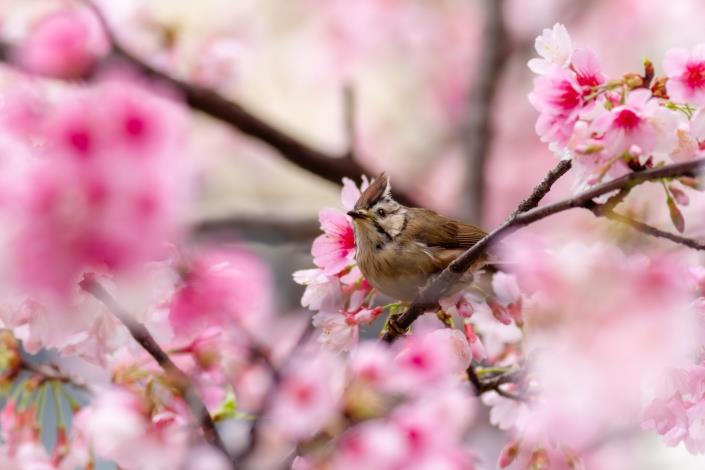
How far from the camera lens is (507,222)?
0.59m

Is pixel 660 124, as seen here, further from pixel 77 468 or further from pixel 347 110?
pixel 347 110

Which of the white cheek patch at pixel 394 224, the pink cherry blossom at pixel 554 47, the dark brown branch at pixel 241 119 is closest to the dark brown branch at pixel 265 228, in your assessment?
the dark brown branch at pixel 241 119

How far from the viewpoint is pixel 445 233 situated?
0.96 metres

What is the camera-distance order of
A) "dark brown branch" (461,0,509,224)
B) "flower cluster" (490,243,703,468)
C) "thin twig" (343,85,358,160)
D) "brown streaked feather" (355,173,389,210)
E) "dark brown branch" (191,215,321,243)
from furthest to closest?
"dark brown branch" (461,0,509,224) → "dark brown branch" (191,215,321,243) → "thin twig" (343,85,358,160) → "brown streaked feather" (355,173,389,210) → "flower cluster" (490,243,703,468)

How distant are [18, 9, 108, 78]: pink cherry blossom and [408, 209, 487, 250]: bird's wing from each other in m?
0.58

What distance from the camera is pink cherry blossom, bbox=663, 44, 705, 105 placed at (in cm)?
65

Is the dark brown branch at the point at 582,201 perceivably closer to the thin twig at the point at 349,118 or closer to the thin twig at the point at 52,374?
the thin twig at the point at 52,374

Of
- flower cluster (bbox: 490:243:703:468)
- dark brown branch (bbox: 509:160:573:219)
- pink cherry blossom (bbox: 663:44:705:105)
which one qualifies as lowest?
flower cluster (bbox: 490:243:703:468)

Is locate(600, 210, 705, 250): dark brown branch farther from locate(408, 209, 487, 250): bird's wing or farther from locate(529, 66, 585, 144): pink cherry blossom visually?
locate(408, 209, 487, 250): bird's wing

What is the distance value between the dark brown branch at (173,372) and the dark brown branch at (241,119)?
0.71 meters

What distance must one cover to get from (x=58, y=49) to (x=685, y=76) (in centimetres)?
114

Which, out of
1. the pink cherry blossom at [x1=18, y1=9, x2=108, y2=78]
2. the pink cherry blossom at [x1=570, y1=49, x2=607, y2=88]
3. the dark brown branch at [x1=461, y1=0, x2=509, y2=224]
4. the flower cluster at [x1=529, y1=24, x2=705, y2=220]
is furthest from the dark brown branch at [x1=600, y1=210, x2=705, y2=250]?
the dark brown branch at [x1=461, y1=0, x2=509, y2=224]

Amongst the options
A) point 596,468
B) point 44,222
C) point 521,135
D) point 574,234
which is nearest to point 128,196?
point 44,222

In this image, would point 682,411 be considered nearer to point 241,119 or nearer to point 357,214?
point 357,214
